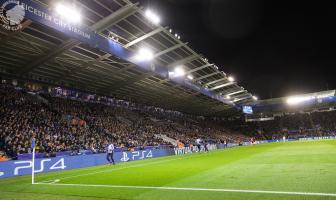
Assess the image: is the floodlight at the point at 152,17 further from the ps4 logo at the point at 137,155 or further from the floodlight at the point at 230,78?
the floodlight at the point at 230,78

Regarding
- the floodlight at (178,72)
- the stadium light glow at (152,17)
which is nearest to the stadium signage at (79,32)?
the floodlight at (178,72)

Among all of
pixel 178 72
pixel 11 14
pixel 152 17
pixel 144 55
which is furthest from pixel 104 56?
pixel 178 72

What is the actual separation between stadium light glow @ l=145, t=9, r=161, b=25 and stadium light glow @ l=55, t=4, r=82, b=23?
213 inches

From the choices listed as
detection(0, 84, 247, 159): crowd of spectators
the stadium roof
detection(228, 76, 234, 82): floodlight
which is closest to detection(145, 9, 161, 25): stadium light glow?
the stadium roof

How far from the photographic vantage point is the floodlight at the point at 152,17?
838 inches

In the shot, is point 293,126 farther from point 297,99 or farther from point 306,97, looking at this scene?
point 306,97

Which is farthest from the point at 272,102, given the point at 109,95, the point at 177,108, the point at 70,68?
the point at 70,68

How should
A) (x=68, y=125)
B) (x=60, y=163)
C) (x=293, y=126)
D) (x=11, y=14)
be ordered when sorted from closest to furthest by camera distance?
(x=11, y=14)
(x=60, y=163)
(x=68, y=125)
(x=293, y=126)

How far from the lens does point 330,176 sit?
29.0ft

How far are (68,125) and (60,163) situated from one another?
864 centimetres

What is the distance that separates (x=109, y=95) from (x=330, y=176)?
3178cm

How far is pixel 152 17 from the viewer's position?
71.2 ft

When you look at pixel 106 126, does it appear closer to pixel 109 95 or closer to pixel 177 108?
pixel 109 95

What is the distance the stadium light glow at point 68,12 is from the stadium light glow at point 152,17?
5.40 m
